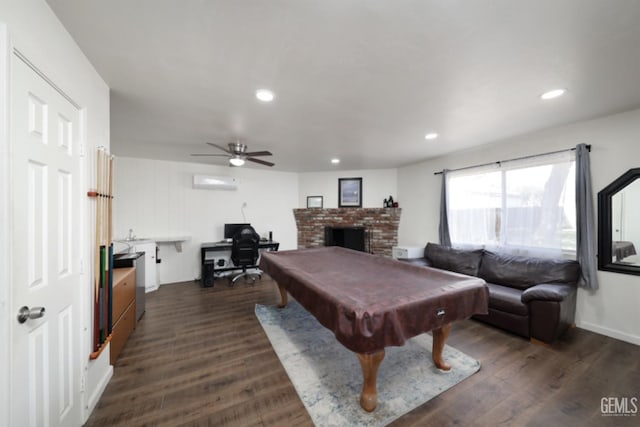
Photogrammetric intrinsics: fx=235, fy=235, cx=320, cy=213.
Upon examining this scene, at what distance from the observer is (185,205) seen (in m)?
4.73

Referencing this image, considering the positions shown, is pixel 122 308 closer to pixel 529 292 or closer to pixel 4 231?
pixel 4 231

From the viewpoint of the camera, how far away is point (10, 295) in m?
0.92

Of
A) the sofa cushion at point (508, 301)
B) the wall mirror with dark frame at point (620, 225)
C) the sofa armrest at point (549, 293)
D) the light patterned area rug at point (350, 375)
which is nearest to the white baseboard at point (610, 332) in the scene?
the sofa armrest at point (549, 293)

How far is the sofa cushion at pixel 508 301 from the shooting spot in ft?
8.30

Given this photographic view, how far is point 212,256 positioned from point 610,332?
594cm

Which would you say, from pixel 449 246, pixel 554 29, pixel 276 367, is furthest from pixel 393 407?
pixel 449 246

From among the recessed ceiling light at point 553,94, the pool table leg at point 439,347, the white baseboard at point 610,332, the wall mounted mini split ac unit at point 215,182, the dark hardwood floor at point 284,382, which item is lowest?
the dark hardwood floor at point 284,382

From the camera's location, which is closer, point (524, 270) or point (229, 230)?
point (524, 270)

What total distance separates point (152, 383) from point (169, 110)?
247 centimetres

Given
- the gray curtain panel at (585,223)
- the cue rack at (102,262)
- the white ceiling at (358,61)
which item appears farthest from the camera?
the gray curtain panel at (585,223)

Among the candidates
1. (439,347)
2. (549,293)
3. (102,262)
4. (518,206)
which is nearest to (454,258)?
(518,206)

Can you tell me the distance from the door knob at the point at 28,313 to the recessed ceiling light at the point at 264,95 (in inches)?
75.5

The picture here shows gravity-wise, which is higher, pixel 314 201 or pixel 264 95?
pixel 264 95

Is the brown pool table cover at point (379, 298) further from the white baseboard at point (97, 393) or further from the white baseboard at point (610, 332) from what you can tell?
the white baseboard at point (610, 332)
